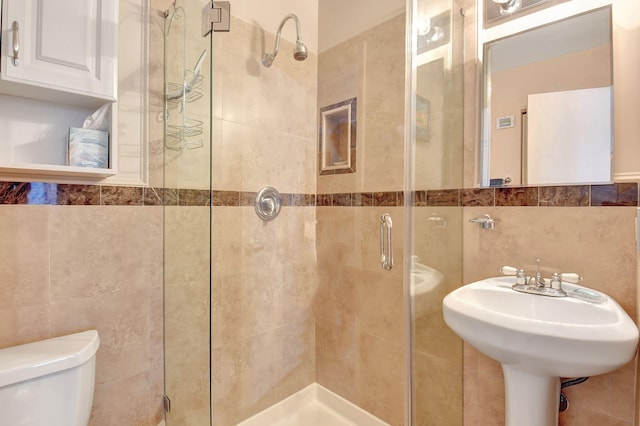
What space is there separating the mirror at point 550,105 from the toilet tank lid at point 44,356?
65.6 inches

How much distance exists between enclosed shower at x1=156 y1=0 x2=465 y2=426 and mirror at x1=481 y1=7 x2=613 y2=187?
160 mm

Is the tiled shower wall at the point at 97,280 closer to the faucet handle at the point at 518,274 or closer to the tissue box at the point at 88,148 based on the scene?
the tissue box at the point at 88,148

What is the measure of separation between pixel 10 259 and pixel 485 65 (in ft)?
6.57

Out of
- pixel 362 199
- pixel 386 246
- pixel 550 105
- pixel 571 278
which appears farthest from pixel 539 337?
pixel 362 199

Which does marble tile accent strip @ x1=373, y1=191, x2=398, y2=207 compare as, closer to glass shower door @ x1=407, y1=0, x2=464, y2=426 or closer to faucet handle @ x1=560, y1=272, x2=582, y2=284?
glass shower door @ x1=407, y1=0, x2=464, y2=426

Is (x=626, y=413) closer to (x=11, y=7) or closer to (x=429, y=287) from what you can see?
(x=429, y=287)

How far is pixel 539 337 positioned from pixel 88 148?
5.10 feet

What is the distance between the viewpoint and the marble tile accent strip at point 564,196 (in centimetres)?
112

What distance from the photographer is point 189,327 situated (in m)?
1.24

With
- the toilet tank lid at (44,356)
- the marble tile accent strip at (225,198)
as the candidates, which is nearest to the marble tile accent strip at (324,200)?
the marble tile accent strip at (225,198)

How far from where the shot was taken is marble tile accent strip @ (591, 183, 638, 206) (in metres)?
1.03

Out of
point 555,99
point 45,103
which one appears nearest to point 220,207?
point 45,103

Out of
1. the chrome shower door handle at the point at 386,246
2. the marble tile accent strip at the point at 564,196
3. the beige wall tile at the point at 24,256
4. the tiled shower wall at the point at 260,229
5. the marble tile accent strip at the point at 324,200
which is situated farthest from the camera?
the marble tile accent strip at the point at 324,200

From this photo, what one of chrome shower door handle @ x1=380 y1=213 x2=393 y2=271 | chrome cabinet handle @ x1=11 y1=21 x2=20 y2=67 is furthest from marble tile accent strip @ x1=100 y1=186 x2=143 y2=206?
chrome shower door handle @ x1=380 y1=213 x2=393 y2=271
